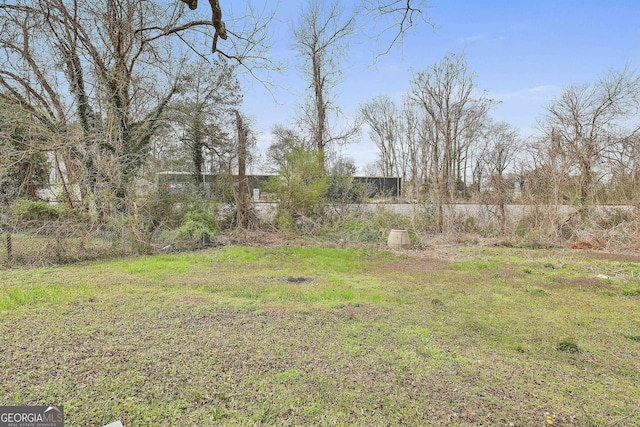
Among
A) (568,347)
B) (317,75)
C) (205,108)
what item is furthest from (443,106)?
(568,347)

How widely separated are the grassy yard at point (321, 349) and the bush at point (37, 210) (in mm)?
3097

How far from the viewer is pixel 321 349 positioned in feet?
9.41

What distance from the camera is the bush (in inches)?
310

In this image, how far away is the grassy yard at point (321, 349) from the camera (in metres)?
2.06

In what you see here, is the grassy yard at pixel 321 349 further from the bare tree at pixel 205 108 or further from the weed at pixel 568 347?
the bare tree at pixel 205 108

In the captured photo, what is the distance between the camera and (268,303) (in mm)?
4133

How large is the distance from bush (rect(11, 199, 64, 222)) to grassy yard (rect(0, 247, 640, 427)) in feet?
10.2

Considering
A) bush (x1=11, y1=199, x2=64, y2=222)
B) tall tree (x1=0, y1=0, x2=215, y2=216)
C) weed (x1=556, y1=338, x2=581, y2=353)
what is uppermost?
tall tree (x1=0, y1=0, x2=215, y2=216)

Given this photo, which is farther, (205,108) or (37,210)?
(205,108)

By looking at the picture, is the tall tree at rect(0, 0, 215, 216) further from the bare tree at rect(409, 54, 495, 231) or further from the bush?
the bare tree at rect(409, 54, 495, 231)

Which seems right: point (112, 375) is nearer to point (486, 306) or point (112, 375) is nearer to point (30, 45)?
point (486, 306)

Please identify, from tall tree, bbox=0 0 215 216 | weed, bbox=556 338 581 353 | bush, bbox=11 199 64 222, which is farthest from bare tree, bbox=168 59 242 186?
weed, bbox=556 338 581 353

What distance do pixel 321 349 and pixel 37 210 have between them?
932 cm

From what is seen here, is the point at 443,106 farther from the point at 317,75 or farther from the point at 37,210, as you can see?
the point at 37,210
